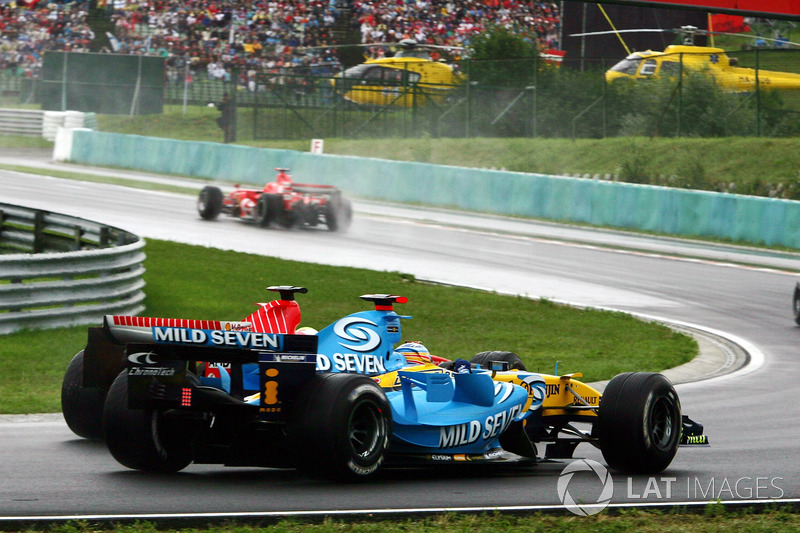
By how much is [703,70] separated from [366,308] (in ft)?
62.7


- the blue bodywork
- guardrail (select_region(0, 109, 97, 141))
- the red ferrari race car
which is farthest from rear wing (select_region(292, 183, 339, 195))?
guardrail (select_region(0, 109, 97, 141))

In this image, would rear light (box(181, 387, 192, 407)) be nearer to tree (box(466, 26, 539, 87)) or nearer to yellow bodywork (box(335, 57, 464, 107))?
tree (box(466, 26, 539, 87))

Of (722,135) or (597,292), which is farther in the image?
(722,135)

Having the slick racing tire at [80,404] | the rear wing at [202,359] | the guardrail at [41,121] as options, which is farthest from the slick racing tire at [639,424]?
the guardrail at [41,121]

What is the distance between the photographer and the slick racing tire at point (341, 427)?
21.0ft

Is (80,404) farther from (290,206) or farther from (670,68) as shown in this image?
(670,68)

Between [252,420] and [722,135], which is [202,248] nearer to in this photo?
[252,420]

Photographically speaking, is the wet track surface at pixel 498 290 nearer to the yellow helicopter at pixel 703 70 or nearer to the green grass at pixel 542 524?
the green grass at pixel 542 524

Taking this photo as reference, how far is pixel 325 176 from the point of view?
31844 mm

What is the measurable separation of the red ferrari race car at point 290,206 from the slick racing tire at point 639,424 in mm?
17213

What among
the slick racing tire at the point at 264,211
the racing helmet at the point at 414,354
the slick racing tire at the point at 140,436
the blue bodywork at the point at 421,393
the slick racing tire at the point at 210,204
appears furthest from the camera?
the slick racing tire at the point at 210,204

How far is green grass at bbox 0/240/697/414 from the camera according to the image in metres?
11.8

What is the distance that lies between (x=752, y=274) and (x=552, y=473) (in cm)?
1436

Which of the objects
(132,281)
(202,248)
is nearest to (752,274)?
(202,248)
